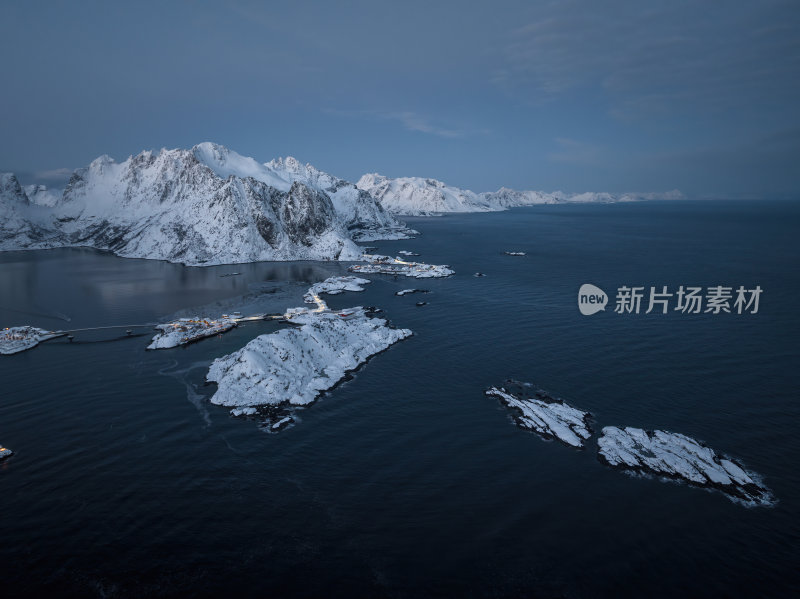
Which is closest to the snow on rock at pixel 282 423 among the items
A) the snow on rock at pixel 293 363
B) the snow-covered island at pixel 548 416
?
the snow on rock at pixel 293 363

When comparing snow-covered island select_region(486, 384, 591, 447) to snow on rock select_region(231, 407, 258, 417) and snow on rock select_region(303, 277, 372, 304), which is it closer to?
snow on rock select_region(231, 407, 258, 417)

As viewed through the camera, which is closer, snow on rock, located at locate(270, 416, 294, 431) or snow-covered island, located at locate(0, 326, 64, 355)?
snow on rock, located at locate(270, 416, 294, 431)

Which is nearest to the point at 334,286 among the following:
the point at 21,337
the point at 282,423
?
the point at 21,337

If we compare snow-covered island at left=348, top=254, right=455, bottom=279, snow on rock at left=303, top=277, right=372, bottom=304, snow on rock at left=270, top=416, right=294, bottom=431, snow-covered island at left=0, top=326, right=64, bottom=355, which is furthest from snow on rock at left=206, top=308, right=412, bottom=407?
snow-covered island at left=348, top=254, right=455, bottom=279

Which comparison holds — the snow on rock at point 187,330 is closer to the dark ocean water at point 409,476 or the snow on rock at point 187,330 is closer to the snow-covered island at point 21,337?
the dark ocean water at point 409,476

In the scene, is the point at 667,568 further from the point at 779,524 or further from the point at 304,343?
the point at 304,343
